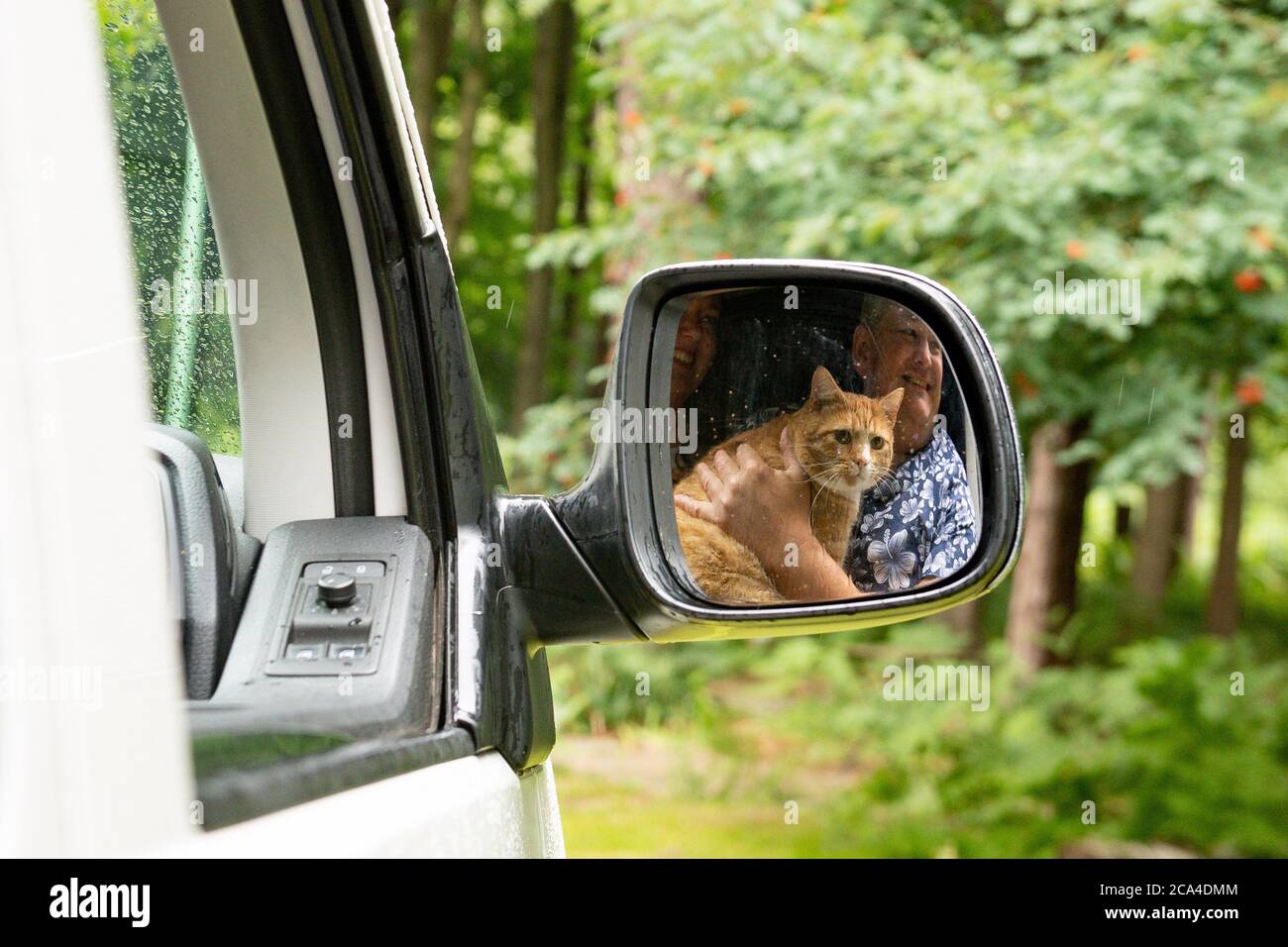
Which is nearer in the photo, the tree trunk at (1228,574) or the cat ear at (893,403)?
the cat ear at (893,403)

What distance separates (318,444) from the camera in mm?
1740

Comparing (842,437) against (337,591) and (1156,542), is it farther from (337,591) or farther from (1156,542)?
(1156,542)

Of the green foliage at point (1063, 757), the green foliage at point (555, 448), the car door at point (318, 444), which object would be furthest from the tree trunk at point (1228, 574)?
the car door at point (318, 444)

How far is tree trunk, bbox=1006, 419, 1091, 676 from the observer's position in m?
8.91

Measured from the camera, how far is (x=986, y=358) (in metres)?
1.83

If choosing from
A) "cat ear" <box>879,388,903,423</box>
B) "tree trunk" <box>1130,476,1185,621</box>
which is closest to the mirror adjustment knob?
"cat ear" <box>879,388,903,423</box>

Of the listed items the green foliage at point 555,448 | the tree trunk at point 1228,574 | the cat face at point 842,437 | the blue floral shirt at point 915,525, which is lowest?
the tree trunk at point 1228,574

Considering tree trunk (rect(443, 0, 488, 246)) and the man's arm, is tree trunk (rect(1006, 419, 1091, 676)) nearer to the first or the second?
tree trunk (rect(443, 0, 488, 246))

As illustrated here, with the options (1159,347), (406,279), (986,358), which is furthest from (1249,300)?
(406,279)

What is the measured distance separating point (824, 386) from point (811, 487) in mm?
133

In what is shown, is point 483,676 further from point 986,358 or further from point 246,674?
point 986,358

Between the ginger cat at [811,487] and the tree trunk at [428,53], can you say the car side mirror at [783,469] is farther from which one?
the tree trunk at [428,53]

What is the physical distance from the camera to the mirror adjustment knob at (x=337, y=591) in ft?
5.13

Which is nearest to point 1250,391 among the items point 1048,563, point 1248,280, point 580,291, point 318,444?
point 1248,280
